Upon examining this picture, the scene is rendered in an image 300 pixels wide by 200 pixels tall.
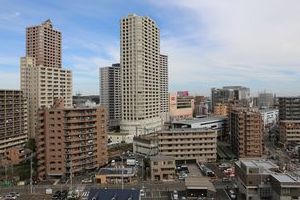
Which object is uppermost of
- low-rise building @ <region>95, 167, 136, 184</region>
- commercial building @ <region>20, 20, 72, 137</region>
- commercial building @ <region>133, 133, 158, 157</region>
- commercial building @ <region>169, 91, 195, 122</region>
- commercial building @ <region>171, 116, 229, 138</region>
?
commercial building @ <region>20, 20, 72, 137</region>

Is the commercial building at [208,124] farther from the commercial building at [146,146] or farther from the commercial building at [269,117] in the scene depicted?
the commercial building at [269,117]

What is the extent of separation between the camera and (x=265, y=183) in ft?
113

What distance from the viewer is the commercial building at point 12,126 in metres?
56.0

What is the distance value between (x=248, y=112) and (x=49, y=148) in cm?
2828

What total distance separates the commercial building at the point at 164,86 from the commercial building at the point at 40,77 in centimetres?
2878

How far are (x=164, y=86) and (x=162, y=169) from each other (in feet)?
202

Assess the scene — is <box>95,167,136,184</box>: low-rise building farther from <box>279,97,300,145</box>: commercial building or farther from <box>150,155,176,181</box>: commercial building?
<box>279,97,300,145</box>: commercial building

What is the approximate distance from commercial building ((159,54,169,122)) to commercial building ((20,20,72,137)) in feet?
94.4

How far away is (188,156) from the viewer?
177 ft

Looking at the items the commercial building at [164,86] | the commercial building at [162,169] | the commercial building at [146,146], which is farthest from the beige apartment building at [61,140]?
the commercial building at [164,86]

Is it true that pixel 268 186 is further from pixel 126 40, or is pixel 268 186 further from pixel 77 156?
pixel 126 40

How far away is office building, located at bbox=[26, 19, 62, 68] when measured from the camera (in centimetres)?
8725

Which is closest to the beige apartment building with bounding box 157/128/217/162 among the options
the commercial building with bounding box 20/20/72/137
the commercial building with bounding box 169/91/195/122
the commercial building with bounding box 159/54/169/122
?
the commercial building with bounding box 20/20/72/137

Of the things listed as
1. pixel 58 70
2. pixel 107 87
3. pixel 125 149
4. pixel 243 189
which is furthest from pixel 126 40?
pixel 243 189
